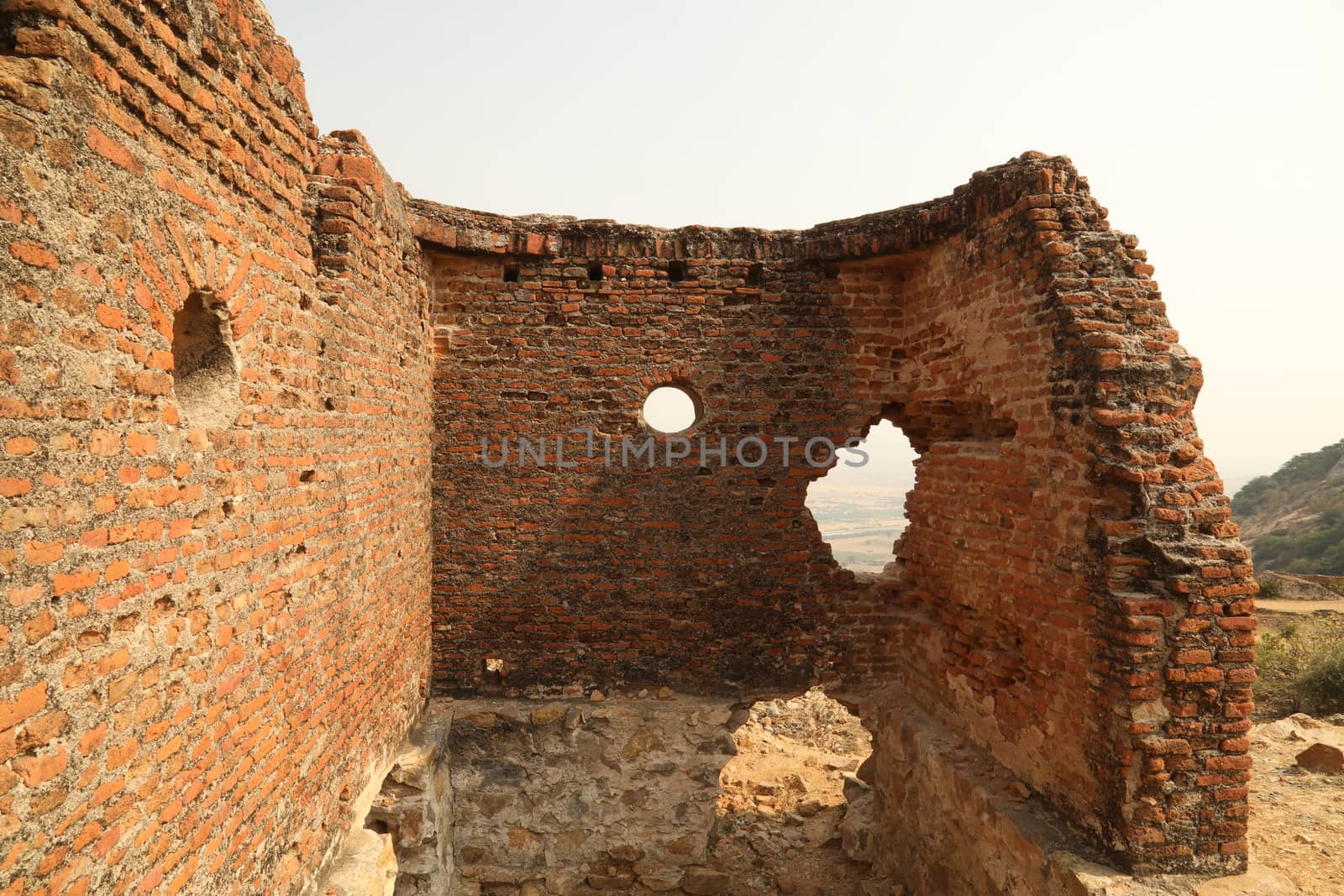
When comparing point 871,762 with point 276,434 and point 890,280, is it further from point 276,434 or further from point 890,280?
point 276,434

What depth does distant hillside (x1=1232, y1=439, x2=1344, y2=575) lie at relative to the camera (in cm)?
2205

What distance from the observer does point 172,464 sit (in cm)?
243

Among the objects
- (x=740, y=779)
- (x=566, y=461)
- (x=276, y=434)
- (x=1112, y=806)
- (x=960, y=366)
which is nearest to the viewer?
(x=276, y=434)

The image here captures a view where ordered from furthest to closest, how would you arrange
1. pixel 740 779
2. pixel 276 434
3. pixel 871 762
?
pixel 740 779, pixel 871 762, pixel 276 434

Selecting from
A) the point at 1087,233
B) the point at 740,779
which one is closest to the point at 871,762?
the point at 740,779

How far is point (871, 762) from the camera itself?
6734 mm

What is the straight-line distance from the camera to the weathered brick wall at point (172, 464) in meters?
1.81

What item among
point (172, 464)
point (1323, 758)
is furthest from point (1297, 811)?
point (172, 464)

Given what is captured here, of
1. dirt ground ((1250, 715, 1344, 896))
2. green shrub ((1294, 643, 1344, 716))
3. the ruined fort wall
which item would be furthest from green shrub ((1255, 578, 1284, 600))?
the ruined fort wall

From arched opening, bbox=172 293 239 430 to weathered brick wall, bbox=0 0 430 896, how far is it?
45 millimetres

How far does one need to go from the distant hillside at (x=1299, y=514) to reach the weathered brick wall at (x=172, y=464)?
26110 millimetres

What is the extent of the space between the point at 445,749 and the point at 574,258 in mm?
3911

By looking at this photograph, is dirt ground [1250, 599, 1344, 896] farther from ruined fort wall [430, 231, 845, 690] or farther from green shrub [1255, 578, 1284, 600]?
green shrub [1255, 578, 1284, 600]

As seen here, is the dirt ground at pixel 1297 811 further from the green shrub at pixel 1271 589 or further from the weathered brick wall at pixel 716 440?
the green shrub at pixel 1271 589
